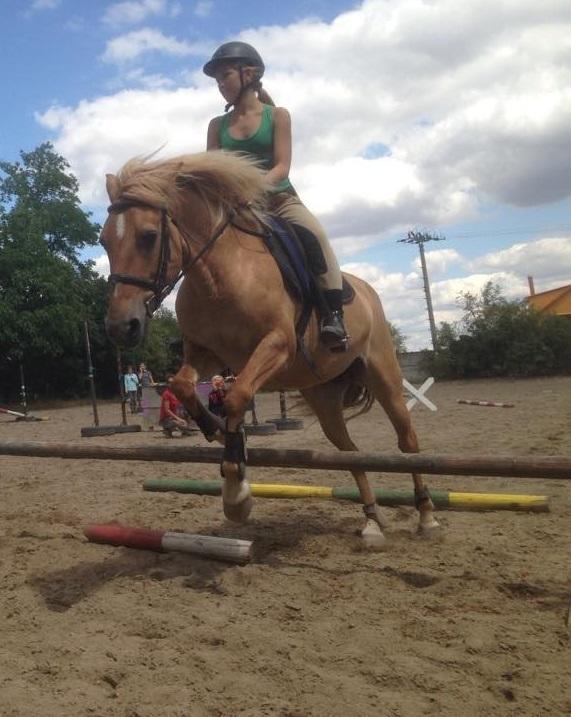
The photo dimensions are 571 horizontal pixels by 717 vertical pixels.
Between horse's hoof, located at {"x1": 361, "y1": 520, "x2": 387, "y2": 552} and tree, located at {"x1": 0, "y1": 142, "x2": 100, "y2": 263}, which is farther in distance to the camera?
tree, located at {"x1": 0, "y1": 142, "x2": 100, "y2": 263}

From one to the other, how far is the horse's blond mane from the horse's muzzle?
770mm

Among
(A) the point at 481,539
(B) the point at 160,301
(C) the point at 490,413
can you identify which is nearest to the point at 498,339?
(C) the point at 490,413

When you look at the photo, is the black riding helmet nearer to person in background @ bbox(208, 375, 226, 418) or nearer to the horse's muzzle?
the horse's muzzle

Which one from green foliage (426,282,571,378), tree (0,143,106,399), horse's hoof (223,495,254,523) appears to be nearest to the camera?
horse's hoof (223,495,254,523)

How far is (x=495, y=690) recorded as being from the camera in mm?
2619

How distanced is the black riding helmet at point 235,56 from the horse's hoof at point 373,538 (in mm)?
3386

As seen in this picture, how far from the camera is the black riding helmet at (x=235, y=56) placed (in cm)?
441

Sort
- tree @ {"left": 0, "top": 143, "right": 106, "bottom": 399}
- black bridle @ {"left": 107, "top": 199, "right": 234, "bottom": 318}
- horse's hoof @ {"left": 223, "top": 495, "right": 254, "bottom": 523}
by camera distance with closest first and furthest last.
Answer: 1. black bridle @ {"left": 107, "top": 199, "right": 234, "bottom": 318}
2. horse's hoof @ {"left": 223, "top": 495, "right": 254, "bottom": 523}
3. tree @ {"left": 0, "top": 143, "right": 106, "bottom": 399}

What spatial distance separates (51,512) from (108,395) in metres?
36.9

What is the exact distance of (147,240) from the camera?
3.64m

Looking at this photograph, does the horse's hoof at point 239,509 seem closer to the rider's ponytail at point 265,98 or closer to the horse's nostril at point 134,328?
the horse's nostril at point 134,328

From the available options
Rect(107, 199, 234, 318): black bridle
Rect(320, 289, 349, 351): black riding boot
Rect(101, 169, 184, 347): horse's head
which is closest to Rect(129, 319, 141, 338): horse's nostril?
Rect(101, 169, 184, 347): horse's head

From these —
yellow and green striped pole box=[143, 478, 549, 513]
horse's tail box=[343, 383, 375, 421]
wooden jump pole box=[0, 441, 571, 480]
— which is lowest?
yellow and green striped pole box=[143, 478, 549, 513]

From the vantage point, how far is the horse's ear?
377 cm
